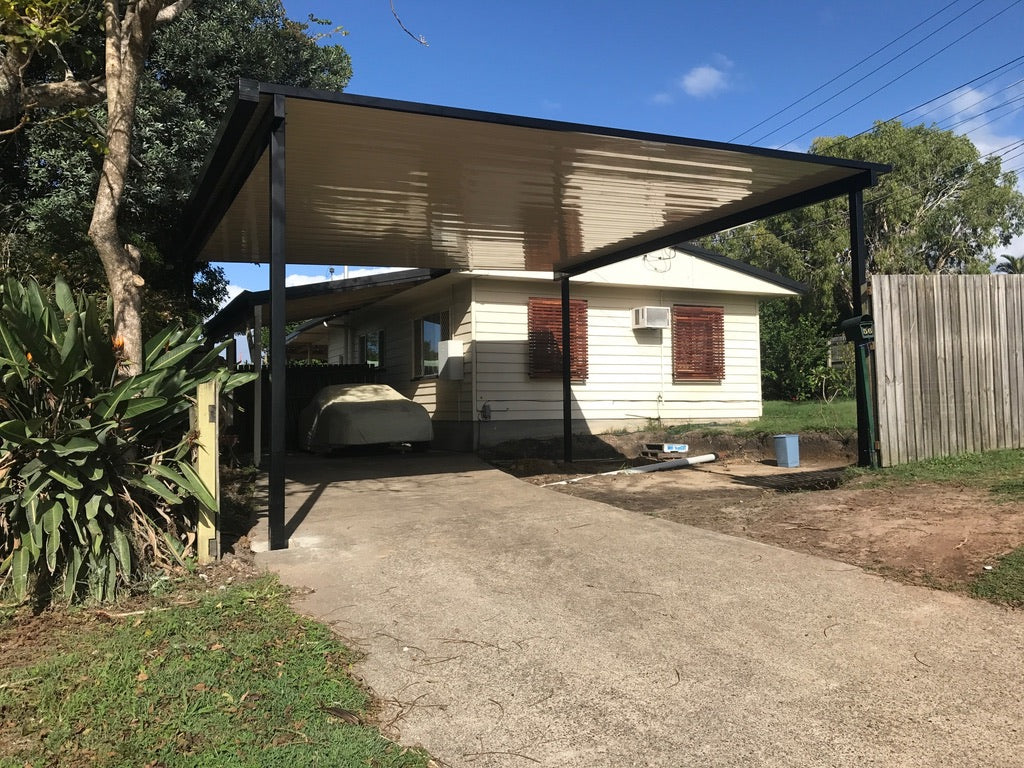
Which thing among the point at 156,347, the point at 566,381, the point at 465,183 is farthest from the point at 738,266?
the point at 156,347

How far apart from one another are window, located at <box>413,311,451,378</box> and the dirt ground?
17.3 ft

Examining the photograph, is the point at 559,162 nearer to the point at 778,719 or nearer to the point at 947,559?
the point at 947,559

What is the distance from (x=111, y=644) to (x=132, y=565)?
42.2 inches

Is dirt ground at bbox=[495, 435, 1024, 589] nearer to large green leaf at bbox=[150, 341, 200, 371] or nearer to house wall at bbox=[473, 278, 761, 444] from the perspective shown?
house wall at bbox=[473, 278, 761, 444]

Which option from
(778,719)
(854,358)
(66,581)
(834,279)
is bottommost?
(778,719)

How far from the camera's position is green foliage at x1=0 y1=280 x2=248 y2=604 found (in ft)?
13.6

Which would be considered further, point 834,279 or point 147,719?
point 834,279

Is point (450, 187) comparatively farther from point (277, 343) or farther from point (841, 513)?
point (841, 513)

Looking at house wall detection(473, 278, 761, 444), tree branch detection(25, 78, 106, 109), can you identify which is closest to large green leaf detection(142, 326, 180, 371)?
tree branch detection(25, 78, 106, 109)

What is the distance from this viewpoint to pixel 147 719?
9.39 feet

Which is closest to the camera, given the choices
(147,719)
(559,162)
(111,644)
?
(147,719)

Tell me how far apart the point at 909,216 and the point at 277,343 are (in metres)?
32.1

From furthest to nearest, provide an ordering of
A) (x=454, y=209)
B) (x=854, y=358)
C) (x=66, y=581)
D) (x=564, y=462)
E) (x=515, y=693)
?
(x=564, y=462) → (x=454, y=209) → (x=854, y=358) → (x=66, y=581) → (x=515, y=693)

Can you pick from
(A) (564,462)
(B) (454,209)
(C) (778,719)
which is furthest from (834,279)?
(C) (778,719)
